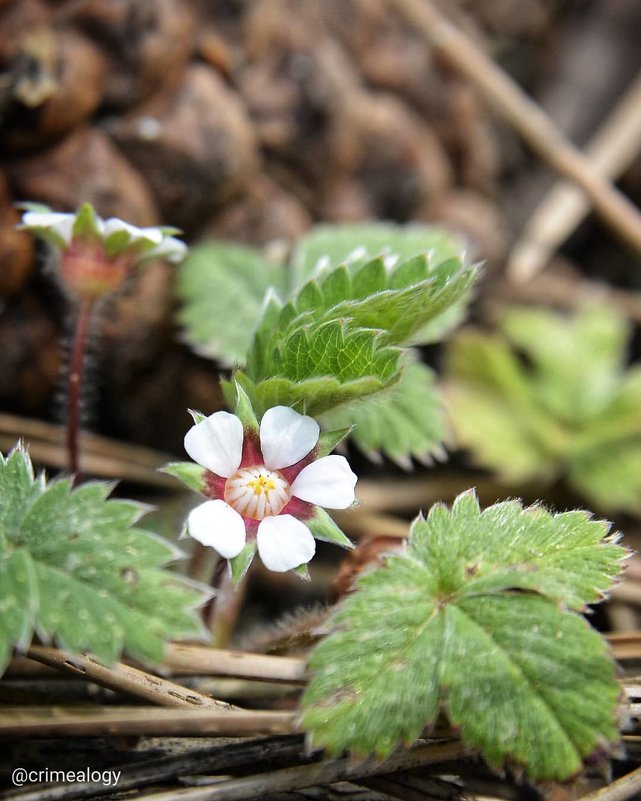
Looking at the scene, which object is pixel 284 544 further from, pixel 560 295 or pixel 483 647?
pixel 560 295

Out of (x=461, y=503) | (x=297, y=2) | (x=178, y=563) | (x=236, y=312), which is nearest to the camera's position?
(x=461, y=503)

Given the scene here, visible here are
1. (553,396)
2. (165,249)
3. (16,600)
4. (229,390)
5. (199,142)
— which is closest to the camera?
(16,600)

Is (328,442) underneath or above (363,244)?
underneath

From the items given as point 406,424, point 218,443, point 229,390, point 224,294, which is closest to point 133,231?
point 229,390

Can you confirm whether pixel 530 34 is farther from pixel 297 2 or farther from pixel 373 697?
pixel 373 697

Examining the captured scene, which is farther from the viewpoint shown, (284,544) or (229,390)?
(229,390)

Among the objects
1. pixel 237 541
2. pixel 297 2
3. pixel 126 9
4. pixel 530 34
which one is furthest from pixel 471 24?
pixel 237 541
